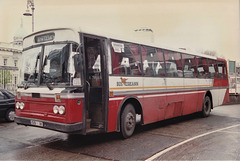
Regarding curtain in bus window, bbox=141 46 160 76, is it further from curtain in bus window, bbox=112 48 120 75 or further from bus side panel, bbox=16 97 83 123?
bus side panel, bbox=16 97 83 123

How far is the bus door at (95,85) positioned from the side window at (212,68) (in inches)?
296

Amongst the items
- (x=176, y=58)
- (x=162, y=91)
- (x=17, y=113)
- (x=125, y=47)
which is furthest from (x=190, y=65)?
(x=17, y=113)

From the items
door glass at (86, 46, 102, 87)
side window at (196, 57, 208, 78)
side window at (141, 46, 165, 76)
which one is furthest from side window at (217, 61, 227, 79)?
door glass at (86, 46, 102, 87)

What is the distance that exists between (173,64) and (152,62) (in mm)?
1527

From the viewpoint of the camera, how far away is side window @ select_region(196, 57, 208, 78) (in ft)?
39.3

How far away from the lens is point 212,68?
13234 millimetres

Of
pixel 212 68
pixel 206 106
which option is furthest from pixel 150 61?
pixel 212 68

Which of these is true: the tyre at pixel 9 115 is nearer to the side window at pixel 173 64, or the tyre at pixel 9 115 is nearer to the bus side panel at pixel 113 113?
the bus side panel at pixel 113 113

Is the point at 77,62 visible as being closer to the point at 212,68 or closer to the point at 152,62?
the point at 152,62

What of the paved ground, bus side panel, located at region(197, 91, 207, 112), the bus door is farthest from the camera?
bus side panel, located at region(197, 91, 207, 112)

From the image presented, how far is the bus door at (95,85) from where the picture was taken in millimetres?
7008

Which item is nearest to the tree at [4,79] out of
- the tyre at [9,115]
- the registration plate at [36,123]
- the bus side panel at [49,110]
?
the tyre at [9,115]

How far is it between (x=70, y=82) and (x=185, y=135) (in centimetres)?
405

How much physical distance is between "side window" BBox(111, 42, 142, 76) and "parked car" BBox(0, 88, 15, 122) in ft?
19.0
